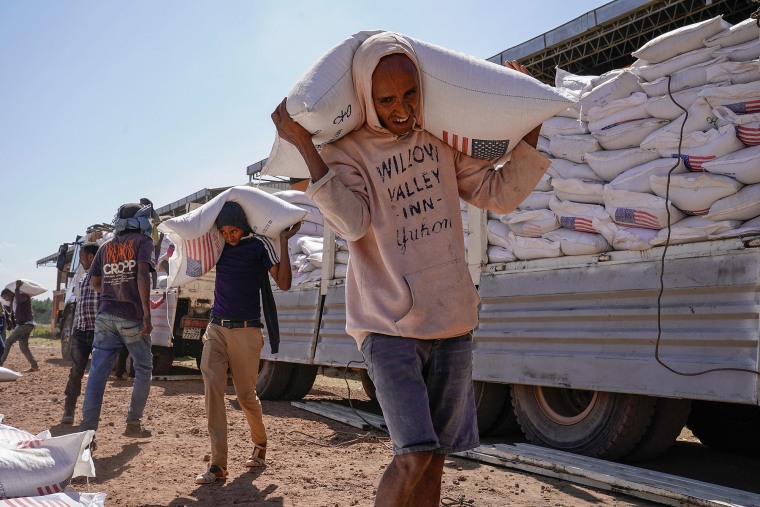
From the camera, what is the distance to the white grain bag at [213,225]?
479 cm

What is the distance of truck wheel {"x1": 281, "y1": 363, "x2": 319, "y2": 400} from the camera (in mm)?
8555

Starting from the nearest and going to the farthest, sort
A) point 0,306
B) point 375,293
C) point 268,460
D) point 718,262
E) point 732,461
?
point 375,293, point 718,262, point 268,460, point 732,461, point 0,306

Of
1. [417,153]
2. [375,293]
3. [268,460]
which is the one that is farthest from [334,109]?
[268,460]

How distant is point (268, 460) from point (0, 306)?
228 inches

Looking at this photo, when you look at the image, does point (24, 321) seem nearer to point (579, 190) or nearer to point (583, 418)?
point (583, 418)

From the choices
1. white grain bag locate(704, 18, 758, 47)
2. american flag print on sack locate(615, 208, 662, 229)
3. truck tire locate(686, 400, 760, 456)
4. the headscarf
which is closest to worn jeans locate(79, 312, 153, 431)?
the headscarf

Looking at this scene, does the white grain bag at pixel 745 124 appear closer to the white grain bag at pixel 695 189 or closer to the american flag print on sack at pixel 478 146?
the white grain bag at pixel 695 189

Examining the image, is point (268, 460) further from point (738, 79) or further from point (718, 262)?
point (738, 79)

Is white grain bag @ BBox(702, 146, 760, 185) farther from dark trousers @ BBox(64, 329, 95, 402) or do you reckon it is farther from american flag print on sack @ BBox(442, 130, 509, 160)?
dark trousers @ BBox(64, 329, 95, 402)

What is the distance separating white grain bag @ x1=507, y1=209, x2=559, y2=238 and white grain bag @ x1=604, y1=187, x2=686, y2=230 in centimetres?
43

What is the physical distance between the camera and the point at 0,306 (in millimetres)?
9180

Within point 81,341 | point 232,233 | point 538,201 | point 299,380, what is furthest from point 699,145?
point 299,380

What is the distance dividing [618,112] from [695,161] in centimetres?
72

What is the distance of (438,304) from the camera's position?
222cm
